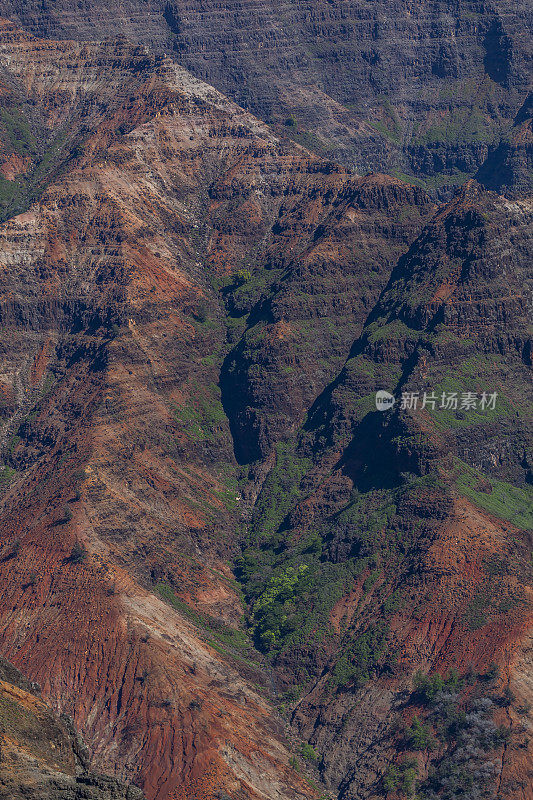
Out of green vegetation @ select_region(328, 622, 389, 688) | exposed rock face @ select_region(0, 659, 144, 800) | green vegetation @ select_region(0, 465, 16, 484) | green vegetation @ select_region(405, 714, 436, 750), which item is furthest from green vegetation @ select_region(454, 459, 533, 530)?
exposed rock face @ select_region(0, 659, 144, 800)

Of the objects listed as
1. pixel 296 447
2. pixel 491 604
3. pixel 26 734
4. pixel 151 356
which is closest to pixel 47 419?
pixel 151 356

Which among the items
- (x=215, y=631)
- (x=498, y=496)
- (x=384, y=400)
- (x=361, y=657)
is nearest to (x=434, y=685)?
(x=361, y=657)

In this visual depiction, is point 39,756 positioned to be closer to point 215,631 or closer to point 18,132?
point 215,631

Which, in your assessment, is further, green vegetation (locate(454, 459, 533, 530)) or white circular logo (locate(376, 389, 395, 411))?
white circular logo (locate(376, 389, 395, 411))

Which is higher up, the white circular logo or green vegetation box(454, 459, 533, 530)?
the white circular logo

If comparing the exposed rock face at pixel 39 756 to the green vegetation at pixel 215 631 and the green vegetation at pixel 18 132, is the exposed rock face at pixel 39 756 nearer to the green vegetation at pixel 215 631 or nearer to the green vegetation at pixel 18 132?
the green vegetation at pixel 215 631

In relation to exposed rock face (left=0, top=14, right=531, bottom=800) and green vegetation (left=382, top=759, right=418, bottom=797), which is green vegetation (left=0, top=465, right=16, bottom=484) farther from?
green vegetation (left=382, top=759, right=418, bottom=797)
